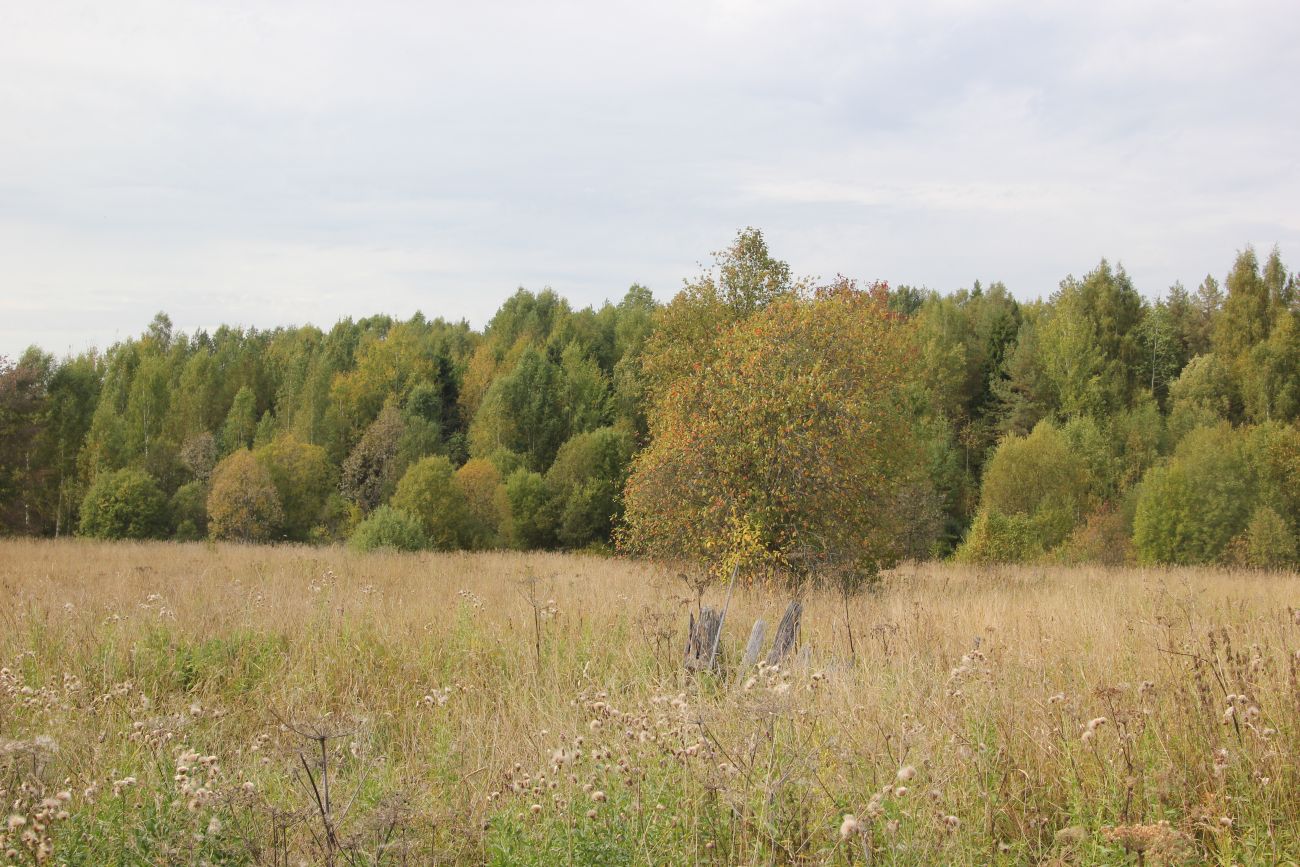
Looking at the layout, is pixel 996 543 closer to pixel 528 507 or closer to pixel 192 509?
pixel 528 507

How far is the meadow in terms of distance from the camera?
129 inches

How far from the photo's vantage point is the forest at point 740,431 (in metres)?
14.4

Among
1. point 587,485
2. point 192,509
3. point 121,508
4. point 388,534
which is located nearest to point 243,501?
point 121,508

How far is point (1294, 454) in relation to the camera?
3572 cm

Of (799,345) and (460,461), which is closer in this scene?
(799,345)

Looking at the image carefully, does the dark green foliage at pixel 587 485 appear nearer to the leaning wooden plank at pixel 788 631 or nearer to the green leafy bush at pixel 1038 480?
the green leafy bush at pixel 1038 480

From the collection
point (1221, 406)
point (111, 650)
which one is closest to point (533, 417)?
point (1221, 406)

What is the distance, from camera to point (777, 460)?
13.9 metres

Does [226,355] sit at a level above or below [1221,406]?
above

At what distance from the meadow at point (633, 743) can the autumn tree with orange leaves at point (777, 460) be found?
5.52 metres

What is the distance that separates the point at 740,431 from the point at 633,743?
10057 mm

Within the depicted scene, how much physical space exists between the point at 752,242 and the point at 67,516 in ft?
147

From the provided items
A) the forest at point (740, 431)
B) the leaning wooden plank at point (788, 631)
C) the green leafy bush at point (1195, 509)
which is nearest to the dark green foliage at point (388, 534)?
the forest at point (740, 431)

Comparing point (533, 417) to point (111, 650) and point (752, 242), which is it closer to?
point (752, 242)
